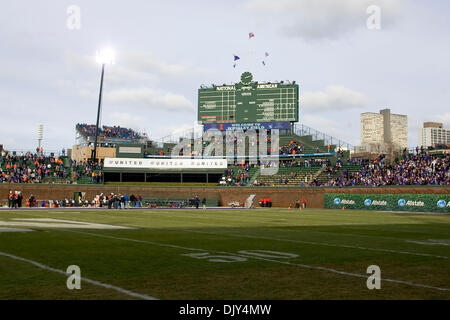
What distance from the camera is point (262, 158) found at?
6881 cm

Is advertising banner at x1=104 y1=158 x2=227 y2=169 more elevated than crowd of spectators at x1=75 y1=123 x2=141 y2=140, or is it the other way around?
crowd of spectators at x1=75 y1=123 x2=141 y2=140

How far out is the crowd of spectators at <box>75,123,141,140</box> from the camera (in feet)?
368

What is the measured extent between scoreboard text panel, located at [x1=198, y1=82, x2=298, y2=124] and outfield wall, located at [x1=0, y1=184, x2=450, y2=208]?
12230 mm

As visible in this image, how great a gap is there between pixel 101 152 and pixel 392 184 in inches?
2881

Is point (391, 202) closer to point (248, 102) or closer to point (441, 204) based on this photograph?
point (441, 204)

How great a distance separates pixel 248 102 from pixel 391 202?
2807cm

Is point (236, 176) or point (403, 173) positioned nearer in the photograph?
point (403, 173)

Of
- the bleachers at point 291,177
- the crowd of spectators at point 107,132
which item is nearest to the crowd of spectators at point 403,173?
the bleachers at point 291,177

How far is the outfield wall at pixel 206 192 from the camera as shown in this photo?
182 ft

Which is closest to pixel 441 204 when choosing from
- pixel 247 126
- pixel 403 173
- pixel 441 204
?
pixel 441 204

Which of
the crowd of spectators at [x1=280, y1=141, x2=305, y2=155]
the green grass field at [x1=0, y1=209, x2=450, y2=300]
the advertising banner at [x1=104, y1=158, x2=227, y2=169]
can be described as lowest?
the green grass field at [x1=0, y1=209, x2=450, y2=300]

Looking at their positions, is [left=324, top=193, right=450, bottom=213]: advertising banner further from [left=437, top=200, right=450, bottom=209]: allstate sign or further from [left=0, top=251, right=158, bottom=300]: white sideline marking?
[left=0, top=251, right=158, bottom=300]: white sideline marking

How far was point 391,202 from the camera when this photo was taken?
47969 millimetres

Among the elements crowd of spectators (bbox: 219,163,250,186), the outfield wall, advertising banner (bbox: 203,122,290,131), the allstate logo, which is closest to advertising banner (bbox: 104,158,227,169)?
crowd of spectators (bbox: 219,163,250,186)
